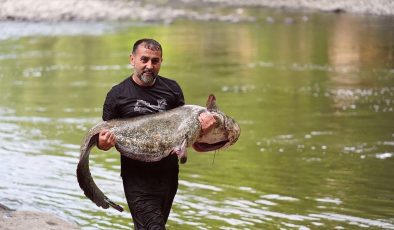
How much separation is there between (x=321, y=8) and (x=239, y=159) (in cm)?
4229

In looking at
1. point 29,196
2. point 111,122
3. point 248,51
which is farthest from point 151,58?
point 248,51

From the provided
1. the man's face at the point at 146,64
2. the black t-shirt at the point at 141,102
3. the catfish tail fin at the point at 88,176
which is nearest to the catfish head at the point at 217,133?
the black t-shirt at the point at 141,102

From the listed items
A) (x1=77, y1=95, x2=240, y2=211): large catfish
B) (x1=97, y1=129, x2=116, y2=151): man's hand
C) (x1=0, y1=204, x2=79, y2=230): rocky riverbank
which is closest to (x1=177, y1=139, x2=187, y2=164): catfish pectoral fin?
(x1=77, y1=95, x2=240, y2=211): large catfish

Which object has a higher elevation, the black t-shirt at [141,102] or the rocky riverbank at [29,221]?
the black t-shirt at [141,102]

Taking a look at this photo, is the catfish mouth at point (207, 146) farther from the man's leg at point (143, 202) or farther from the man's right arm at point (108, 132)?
the man's right arm at point (108, 132)

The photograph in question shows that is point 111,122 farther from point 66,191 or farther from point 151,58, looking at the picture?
point 66,191

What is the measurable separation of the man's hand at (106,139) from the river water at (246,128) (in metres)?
3.59

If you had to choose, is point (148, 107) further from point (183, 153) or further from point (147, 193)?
point (147, 193)

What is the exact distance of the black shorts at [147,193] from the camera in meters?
6.59

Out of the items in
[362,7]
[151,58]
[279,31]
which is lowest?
[151,58]

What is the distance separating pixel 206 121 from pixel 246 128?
10.2m

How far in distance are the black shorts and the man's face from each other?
66 centimetres

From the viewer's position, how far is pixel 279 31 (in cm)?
4169

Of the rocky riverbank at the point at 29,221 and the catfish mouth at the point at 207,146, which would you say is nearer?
the catfish mouth at the point at 207,146
